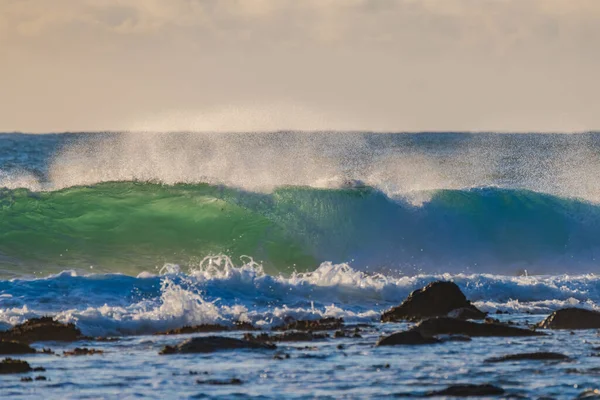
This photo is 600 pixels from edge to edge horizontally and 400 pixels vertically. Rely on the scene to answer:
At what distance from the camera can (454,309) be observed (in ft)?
78.6

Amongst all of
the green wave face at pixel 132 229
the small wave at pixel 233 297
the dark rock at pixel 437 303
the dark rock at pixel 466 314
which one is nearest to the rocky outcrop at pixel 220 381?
the small wave at pixel 233 297

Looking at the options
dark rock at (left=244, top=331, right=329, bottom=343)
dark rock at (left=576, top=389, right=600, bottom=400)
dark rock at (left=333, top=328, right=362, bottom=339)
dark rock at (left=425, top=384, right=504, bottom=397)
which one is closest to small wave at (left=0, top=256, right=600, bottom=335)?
dark rock at (left=333, top=328, right=362, bottom=339)

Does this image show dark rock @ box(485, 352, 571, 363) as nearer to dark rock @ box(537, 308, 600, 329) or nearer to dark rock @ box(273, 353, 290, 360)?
dark rock @ box(273, 353, 290, 360)

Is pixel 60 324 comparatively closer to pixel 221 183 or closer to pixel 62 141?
pixel 221 183

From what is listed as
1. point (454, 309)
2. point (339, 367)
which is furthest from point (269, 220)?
point (339, 367)

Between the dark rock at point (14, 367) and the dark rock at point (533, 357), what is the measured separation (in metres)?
6.52

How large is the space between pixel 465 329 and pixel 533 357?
3116 millimetres

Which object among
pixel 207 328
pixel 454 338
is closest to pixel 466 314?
pixel 454 338

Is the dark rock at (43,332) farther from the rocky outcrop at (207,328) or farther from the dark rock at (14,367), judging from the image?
the dark rock at (14,367)

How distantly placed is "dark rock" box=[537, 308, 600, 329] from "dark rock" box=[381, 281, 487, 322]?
5.67 feet

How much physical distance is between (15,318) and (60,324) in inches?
80.2

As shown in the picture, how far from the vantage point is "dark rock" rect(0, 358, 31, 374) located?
17312 mm

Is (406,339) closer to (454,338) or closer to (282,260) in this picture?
(454,338)

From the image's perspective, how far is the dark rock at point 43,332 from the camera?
69.5 feet
